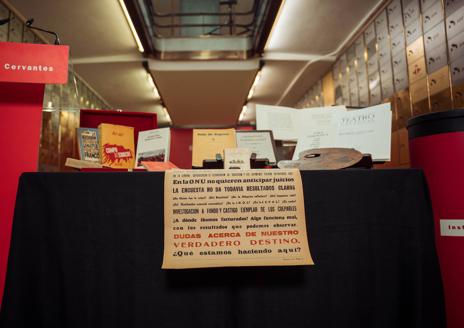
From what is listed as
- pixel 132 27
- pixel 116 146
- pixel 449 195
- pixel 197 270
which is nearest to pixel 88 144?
pixel 116 146

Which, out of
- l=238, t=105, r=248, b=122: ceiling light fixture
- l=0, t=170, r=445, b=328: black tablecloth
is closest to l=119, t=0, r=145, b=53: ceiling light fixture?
l=238, t=105, r=248, b=122: ceiling light fixture

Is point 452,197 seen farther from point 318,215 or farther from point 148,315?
point 148,315

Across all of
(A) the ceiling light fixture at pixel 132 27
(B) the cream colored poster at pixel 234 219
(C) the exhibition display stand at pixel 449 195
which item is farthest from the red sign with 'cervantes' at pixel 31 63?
(A) the ceiling light fixture at pixel 132 27

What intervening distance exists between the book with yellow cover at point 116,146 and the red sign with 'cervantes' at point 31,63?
0.94 ft

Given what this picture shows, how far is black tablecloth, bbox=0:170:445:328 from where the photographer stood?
0.88 m

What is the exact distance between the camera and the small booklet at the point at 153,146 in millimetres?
1406

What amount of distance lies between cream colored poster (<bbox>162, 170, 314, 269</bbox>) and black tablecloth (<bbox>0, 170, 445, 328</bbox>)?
1.7 inches

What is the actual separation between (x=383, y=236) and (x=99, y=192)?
0.84 metres

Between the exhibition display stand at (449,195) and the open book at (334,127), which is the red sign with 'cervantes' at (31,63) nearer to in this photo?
the open book at (334,127)

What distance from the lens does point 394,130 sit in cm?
367

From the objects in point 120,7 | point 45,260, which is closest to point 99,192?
point 45,260

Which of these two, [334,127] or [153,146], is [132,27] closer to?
[153,146]

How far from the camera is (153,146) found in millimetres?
1438

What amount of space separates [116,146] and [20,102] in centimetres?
44
